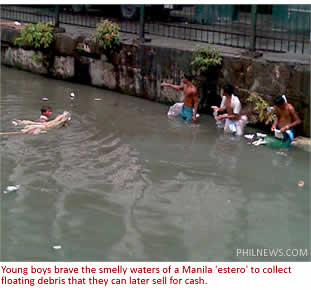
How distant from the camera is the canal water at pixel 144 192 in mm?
7039

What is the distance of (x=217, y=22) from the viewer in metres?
14.9

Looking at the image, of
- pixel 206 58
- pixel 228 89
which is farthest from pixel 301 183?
pixel 206 58

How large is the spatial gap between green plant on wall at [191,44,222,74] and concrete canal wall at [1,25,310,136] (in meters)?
0.15

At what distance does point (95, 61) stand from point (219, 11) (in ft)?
12.3

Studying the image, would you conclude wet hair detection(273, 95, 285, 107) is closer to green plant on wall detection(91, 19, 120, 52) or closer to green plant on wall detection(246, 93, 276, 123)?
green plant on wall detection(246, 93, 276, 123)

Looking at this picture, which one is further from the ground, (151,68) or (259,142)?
(151,68)

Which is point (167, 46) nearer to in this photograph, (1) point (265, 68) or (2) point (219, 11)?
(1) point (265, 68)

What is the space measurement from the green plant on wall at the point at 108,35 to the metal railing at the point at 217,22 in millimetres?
556

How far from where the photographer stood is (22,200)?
7984 millimetres

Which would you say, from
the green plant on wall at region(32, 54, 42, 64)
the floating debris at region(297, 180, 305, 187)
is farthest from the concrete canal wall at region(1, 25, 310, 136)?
the floating debris at region(297, 180, 305, 187)

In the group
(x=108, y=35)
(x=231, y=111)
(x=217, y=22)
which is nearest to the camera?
(x=231, y=111)

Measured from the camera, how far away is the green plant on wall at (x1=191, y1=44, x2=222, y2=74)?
11.2 metres

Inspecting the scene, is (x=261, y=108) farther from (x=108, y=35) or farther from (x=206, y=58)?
(x=108, y=35)

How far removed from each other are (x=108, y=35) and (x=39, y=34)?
6.02ft
